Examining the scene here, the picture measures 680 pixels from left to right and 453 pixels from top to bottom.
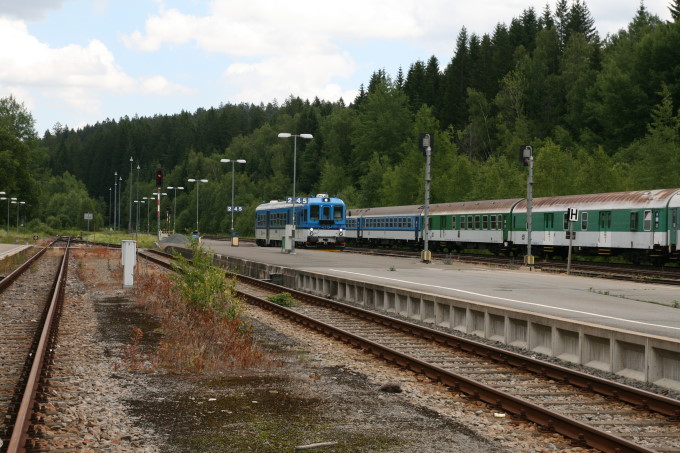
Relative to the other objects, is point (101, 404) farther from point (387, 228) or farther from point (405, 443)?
point (387, 228)

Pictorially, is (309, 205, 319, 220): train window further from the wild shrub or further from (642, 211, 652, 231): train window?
the wild shrub

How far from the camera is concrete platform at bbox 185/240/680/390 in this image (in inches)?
448

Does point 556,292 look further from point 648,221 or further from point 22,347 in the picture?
point 22,347

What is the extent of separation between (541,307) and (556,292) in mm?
4875

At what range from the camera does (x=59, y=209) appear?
7023 inches

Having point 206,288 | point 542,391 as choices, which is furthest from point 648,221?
point 542,391

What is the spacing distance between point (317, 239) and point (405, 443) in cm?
4624

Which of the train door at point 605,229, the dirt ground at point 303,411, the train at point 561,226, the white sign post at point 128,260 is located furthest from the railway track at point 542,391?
the train door at point 605,229

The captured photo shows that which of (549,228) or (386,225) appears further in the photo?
(386,225)

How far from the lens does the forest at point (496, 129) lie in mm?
65062

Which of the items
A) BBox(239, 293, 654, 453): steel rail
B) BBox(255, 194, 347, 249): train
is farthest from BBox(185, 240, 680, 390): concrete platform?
BBox(255, 194, 347, 249): train

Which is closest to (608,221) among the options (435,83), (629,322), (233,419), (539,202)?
(539,202)

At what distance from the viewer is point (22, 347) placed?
13.8 meters

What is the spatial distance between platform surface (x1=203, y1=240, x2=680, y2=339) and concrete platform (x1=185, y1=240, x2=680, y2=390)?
2 centimetres
